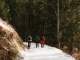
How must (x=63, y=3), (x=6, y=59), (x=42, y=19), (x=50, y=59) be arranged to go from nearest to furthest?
(x=6, y=59), (x=50, y=59), (x=63, y=3), (x=42, y=19)

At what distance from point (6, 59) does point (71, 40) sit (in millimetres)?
29754

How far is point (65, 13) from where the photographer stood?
44.4 meters

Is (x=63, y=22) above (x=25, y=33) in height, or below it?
above

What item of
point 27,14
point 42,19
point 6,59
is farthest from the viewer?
point 27,14

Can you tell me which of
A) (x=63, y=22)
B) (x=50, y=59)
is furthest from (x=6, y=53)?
(x=63, y=22)

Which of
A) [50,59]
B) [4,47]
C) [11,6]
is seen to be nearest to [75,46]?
[11,6]

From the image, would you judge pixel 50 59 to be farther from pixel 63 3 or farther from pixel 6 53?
pixel 63 3

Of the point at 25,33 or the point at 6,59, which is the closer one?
the point at 6,59

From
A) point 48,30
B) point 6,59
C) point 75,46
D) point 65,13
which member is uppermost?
point 6,59

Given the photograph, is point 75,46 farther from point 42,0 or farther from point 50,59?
point 50,59

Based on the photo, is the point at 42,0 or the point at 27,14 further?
the point at 27,14

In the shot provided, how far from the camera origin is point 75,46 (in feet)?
156

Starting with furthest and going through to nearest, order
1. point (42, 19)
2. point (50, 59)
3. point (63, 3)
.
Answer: point (42, 19) < point (63, 3) < point (50, 59)

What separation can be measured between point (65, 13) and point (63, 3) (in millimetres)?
1698
